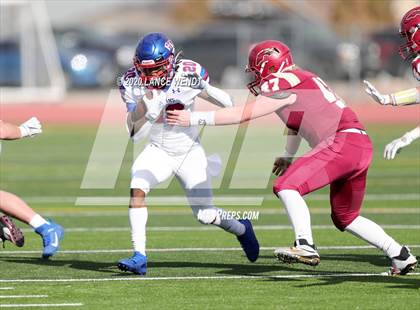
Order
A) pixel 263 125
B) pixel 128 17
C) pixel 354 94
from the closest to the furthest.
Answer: pixel 263 125 → pixel 354 94 → pixel 128 17

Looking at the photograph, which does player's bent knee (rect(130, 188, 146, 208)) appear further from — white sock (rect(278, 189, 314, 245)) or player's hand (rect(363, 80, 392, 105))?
player's hand (rect(363, 80, 392, 105))

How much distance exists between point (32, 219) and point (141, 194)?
38.4 inches

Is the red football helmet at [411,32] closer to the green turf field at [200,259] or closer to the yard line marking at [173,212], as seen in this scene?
the green turf field at [200,259]

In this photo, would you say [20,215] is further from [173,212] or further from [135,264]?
[173,212]

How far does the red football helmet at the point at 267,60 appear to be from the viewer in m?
8.00

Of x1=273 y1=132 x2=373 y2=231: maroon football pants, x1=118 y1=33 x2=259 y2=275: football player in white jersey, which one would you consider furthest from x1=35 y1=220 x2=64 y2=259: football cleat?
x1=273 y1=132 x2=373 y2=231: maroon football pants

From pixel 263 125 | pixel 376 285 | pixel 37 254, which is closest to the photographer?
pixel 376 285

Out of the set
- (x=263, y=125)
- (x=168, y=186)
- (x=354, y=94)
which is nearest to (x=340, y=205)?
(x=168, y=186)

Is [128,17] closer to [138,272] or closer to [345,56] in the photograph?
[345,56]

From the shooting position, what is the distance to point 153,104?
858 centimetres

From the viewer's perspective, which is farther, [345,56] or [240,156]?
[345,56]

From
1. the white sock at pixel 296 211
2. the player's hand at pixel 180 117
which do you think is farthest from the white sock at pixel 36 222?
the white sock at pixel 296 211

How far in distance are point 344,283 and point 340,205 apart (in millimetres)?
579

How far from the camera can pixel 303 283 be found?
772 centimetres
